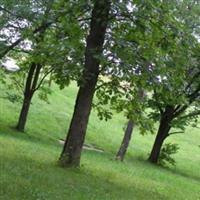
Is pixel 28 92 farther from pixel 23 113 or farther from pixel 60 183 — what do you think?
pixel 60 183

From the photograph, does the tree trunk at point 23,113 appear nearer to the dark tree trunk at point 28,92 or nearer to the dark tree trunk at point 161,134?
the dark tree trunk at point 28,92

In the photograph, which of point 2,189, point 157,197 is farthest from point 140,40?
point 2,189

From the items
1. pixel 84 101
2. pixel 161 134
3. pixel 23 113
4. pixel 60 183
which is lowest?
pixel 60 183

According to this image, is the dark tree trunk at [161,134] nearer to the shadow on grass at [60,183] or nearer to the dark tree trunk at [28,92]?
the dark tree trunk at [28,92]

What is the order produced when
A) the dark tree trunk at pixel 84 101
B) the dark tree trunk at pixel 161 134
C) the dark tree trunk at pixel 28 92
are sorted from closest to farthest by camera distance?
the dark tree trunk at pixel 84 101
the dark tree trunk at pixel 28 92
the dark tree trunk at pixel 161 134

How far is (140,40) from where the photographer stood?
1600 cm

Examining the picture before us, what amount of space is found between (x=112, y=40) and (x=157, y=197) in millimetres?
5324

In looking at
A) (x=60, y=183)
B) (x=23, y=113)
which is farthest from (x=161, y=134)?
(x=60, y=183)

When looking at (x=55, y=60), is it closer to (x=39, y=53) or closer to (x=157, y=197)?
(x=39, y=53)

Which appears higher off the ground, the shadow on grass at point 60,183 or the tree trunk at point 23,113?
the tree trunk at point 23,113

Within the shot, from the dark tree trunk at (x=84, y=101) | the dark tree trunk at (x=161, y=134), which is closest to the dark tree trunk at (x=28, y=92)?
the dark tree trunk at (x=161, y=134)

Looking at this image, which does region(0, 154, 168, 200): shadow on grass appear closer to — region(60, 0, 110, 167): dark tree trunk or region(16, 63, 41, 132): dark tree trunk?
region(60, 0, 110, 167): dark tree trunk

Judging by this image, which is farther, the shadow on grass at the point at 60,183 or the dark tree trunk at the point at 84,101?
the dark tree trunk at the point at 84,101

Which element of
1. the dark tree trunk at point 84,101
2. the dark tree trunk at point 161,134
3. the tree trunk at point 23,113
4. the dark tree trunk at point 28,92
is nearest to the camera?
the dark tree trunk at point 84,101
